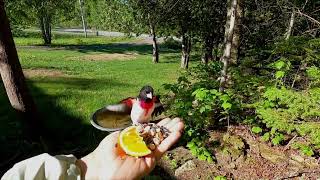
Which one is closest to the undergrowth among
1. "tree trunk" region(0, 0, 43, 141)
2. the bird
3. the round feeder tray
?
the round feeder tray

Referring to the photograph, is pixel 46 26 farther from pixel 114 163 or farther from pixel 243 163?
pixel 114 163

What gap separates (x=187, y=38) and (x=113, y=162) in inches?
764

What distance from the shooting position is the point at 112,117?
5.16m

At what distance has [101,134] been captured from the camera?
8.77m

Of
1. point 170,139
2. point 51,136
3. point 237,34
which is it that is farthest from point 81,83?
point 170,139

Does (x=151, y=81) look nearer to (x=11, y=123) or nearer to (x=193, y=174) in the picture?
(x=11, y=123)

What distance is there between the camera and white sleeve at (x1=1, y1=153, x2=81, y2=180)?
211 centimetres

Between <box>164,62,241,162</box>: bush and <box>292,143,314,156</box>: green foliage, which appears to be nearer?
<box>292,143,314,156</box>: green foliage

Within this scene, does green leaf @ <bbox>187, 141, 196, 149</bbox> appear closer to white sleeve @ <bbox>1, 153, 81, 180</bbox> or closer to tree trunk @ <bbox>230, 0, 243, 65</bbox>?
tree trunk @ <bbox>230, 0, 243, 65</bbox>

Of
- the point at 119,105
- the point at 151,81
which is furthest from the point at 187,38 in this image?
the point at 119,105

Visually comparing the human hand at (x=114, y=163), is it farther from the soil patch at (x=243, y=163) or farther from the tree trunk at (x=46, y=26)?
the tree trunk at (x=46, y=26)

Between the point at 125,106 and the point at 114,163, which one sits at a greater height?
the point at 114,163

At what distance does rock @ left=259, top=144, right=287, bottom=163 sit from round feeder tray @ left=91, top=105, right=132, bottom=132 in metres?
3.72

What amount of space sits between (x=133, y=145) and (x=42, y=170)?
99 cm
